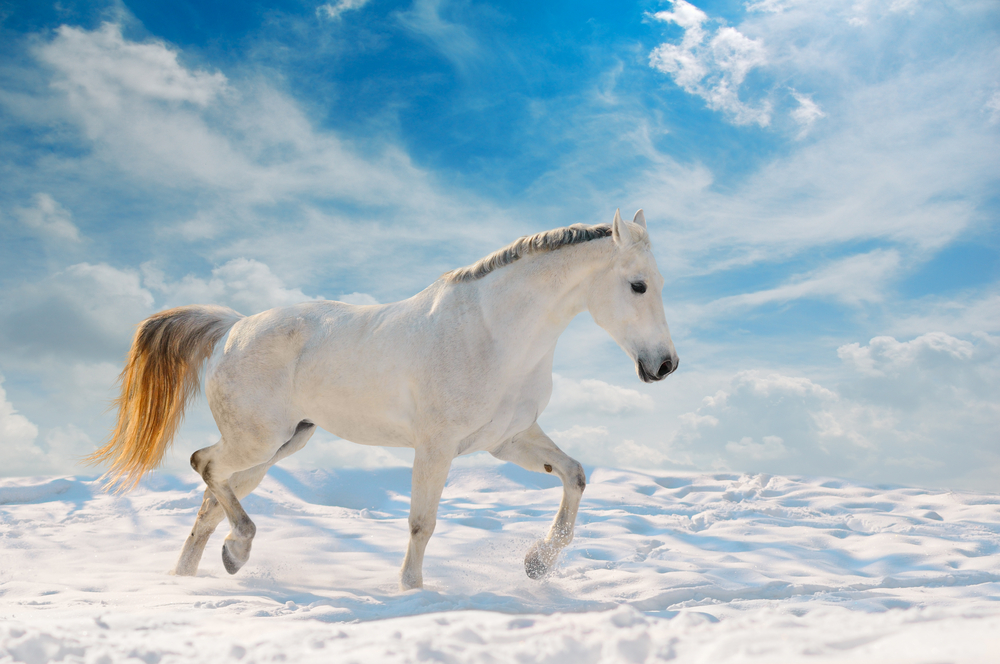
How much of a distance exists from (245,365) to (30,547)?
2.91 metres

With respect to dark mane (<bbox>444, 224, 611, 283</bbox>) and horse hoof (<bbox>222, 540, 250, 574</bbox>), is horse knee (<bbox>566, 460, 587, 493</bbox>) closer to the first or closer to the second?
dark mane (<bbox>444, 224, 611, 283</bbox>)

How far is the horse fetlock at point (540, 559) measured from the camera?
3373mm

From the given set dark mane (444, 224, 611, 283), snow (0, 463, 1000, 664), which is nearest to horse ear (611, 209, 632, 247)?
dark mane (444, 224, 611, 283)

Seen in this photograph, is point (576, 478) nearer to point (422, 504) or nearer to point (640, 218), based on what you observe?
point (422, 504)

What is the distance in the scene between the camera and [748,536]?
5148 mm

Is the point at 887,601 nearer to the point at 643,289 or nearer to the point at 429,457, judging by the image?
the point at 643,289

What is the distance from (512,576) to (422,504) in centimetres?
85

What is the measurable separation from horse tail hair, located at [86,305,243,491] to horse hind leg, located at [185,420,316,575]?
582 millimetres

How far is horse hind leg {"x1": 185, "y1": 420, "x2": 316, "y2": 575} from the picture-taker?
3629 millimetres

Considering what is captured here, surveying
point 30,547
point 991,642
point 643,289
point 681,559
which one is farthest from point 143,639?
point 30,547

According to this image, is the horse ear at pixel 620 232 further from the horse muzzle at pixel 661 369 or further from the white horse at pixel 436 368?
the horse muzzle at pixel 661 369

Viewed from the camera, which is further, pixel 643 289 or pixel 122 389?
pixel 122 389

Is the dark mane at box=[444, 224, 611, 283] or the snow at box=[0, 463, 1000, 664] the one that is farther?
the dark mane at box=[444, 224, 611, 283]

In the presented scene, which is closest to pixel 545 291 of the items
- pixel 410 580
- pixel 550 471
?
pixel 550 471
